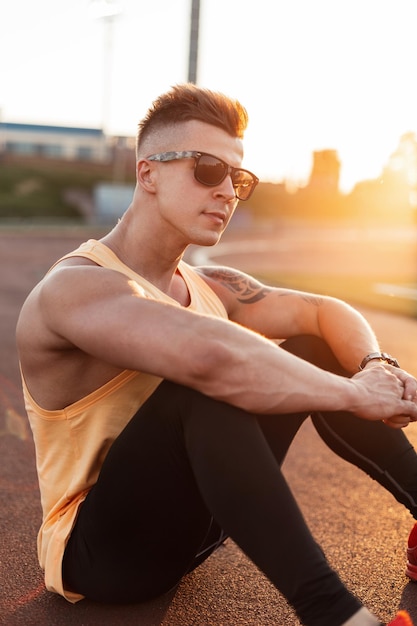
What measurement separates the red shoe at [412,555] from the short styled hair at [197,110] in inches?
61.7

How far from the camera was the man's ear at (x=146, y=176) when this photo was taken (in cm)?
245

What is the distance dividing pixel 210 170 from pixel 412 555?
1569 mm

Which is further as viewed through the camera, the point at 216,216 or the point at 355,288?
the point at 355,288

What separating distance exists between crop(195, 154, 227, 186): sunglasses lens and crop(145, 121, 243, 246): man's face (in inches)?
0.6

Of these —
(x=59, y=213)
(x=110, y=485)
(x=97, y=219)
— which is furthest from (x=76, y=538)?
(x=59, y=213)

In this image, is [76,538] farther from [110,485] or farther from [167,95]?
[167,95]

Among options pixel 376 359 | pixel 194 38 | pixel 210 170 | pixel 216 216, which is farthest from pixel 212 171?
pixel 194 38

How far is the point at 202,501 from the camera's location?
211 cm

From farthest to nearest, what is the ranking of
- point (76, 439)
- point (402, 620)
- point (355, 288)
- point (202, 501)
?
point (355, 288) → point (76, 439) → point (202, 501) → point (402, 620)

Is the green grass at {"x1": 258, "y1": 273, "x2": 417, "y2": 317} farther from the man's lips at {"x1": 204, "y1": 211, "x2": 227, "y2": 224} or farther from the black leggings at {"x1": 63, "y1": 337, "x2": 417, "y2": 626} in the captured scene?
the black leggings at {"x1": 63, "y1": 337, "x2": 417, "y2": 626}

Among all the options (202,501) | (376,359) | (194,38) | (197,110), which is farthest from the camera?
(194,38)

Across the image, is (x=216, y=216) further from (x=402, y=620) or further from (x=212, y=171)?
(x=402, y=620)

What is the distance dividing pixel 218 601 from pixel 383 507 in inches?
49.6

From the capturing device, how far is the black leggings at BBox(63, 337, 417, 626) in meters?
1.80
